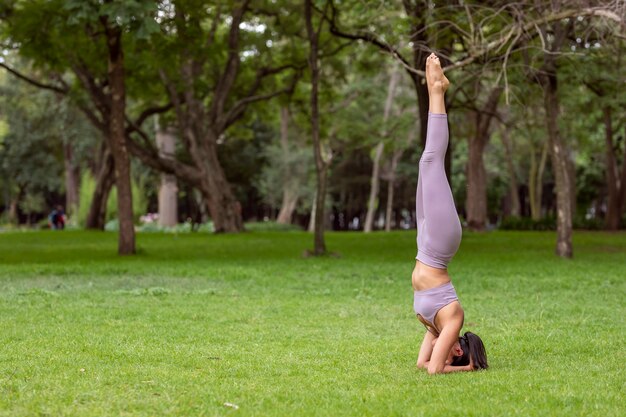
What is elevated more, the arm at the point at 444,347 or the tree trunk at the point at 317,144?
the tree trunk at the point at 317,144

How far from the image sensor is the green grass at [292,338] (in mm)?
6484

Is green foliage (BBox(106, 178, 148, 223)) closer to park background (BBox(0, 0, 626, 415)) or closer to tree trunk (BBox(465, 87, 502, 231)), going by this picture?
park background (BBox(0, 0, 626, 415))

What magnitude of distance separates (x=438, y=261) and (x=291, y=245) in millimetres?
20227

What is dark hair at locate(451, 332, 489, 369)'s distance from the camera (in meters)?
7.72

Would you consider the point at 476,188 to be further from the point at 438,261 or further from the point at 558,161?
the point at 438,261

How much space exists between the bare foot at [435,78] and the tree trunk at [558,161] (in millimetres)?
13298

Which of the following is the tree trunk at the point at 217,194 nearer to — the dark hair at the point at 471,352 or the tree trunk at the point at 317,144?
the tree trunk at the point at 317,144

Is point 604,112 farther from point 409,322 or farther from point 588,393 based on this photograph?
point 588,393

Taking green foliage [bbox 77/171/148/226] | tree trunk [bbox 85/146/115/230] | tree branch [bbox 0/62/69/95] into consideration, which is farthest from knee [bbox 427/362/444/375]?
green foliage [bbox 77/171/148/226]

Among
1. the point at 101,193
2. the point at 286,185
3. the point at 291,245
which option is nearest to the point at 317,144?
the point at 291,245

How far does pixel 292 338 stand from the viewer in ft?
32.9

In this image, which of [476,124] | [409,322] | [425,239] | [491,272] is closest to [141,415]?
[425,239]

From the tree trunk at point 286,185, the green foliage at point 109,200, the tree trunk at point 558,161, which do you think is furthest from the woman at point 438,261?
the tree trunk at point 286,185

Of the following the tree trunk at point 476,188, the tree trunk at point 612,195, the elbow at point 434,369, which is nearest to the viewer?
the elbow at point 434,369
